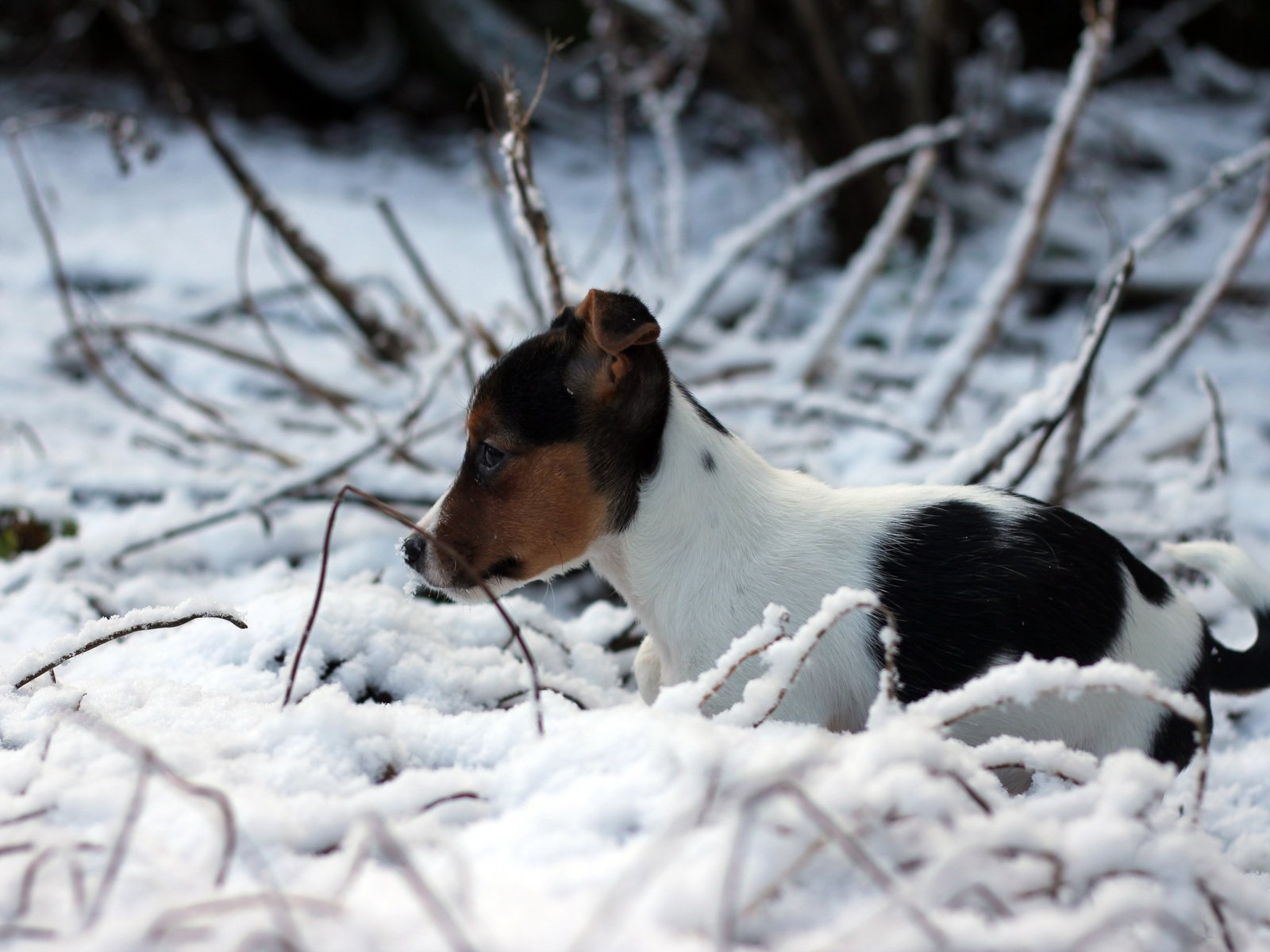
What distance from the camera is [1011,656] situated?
1.90m

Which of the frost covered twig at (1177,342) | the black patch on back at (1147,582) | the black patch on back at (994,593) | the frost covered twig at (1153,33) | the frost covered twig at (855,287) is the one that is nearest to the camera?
the black patch on back at (994,593)

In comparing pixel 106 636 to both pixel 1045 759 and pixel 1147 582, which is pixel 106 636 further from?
pixel 1147 582

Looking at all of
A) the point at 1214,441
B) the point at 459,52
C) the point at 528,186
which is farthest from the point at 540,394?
the point at 459,52

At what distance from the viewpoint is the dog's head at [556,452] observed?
213 centimetres

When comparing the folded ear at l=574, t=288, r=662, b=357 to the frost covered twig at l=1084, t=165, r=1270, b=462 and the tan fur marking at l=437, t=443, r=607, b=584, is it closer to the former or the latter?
the tan fur marking at l=437, t=443, r=607, b=584

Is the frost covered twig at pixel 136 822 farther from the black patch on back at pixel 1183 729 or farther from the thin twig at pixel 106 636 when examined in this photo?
the black patch on back at pixel 1183 729

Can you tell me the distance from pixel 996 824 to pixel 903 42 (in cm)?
543

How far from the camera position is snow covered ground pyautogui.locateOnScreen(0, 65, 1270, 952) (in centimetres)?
106

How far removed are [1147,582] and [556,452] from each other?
3.79 feet

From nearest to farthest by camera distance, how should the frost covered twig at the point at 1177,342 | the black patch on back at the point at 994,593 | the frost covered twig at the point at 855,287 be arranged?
the black patch on back at the point at 994,593 < the frost covered twig at the point at 1177,342 < the frost covered twig at the point at 855,287

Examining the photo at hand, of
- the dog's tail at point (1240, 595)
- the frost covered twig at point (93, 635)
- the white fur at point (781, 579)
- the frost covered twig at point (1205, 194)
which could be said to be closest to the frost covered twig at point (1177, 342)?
the frost covered twig at point (1205, 194)

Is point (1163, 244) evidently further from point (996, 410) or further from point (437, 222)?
point (437, 222)

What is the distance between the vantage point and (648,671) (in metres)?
2.24

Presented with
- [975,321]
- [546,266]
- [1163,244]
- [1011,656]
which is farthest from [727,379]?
[1163,244]
